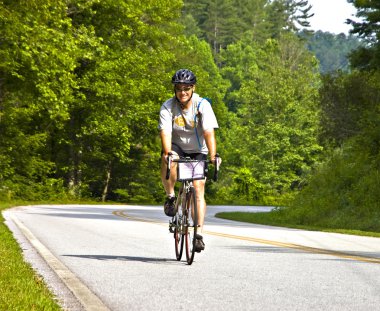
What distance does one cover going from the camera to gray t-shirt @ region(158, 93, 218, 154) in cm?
1032

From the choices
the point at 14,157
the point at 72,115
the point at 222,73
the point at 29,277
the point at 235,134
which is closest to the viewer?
the point at 29,277

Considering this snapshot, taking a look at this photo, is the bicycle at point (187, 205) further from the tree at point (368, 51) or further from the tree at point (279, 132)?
the tree at point (279, 132)

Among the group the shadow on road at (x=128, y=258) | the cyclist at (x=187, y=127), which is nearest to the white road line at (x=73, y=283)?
the shadow on road at (x=128, y=258)

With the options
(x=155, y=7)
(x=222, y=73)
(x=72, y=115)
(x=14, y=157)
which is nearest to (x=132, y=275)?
(x=14, y=157)

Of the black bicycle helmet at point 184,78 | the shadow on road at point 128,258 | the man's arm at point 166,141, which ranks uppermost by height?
the black bicycle helmet at point 184,78

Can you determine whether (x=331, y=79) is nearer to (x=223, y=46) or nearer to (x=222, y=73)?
(x=222, y=73)

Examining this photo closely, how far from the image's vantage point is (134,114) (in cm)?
4509

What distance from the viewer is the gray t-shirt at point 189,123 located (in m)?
10.3

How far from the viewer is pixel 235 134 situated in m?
83.9

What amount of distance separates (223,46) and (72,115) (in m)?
89.8

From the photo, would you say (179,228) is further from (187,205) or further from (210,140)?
(210,140)

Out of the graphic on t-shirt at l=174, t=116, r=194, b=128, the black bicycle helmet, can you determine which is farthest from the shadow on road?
the black bicycle helmet

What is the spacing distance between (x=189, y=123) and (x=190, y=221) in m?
1.18

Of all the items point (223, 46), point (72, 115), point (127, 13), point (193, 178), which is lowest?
point (193, 178)
